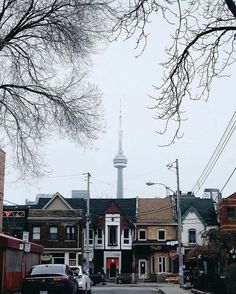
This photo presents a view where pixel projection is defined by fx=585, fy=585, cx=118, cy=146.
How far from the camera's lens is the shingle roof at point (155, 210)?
245ft

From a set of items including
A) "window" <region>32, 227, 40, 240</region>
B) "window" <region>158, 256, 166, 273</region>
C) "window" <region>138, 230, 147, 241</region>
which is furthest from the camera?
"window" <region>138, 230, 147, 241</region>

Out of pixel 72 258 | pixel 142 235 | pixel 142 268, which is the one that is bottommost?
pixel 142 268

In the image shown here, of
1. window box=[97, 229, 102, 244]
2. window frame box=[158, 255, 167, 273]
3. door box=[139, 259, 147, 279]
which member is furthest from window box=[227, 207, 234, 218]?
window box=[97, 229, 102, 244]

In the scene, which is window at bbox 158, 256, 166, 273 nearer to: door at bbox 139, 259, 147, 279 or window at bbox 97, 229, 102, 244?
door at bbox 139, 259, 147, 279

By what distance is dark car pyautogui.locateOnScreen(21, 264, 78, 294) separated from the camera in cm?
2075

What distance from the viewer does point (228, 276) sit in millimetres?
20219

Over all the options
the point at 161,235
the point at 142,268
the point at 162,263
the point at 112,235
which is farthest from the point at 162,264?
the point at 112,235

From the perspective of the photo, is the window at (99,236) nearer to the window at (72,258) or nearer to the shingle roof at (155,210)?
the window at (72,258)

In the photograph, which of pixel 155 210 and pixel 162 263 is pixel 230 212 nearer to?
pixel 162 263

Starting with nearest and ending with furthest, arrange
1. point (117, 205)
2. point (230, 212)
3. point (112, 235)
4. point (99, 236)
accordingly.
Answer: point (230, 212), point (112, 235), point (99, 236), point (117, 205)

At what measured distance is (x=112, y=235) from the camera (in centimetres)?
7431

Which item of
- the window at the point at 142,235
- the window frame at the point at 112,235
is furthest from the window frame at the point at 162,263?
the window frame at the point at 112,235

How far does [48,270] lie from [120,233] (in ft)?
173

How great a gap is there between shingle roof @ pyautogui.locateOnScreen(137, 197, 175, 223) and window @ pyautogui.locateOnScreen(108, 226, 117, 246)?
3.39 m
